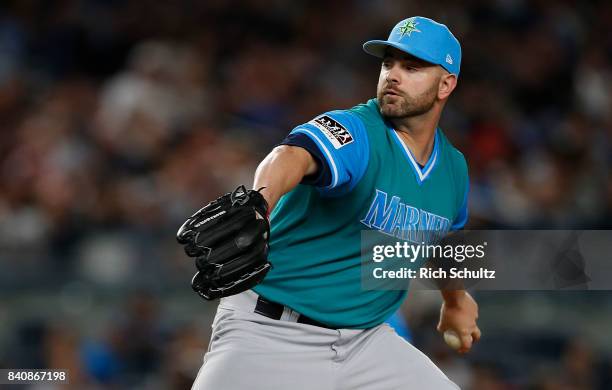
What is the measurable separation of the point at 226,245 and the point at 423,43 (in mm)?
1141

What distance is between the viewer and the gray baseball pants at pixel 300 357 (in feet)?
8.89

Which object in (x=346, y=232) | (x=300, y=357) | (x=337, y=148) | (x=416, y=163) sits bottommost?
(x=300, y=357)

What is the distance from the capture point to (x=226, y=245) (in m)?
2.17

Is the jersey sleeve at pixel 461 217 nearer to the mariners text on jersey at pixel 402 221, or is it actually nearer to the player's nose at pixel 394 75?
the mariners text on jersey at pixel 402 221

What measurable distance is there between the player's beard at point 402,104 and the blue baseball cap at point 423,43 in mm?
126

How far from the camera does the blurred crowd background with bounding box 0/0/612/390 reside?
4.84 meters

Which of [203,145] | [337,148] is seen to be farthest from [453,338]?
[203,145]

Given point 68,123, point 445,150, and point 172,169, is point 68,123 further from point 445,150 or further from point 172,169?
point 445,150

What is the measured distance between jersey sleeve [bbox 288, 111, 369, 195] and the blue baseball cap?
31cm

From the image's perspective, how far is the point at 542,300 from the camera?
5188 millimetres

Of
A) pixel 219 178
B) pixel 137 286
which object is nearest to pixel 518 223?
pixel 219 178

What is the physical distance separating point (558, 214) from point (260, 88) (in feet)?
7.54

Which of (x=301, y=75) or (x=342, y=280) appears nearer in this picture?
(x=342, y=280)

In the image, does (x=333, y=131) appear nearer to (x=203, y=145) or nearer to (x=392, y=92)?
(x=392, y=92)
